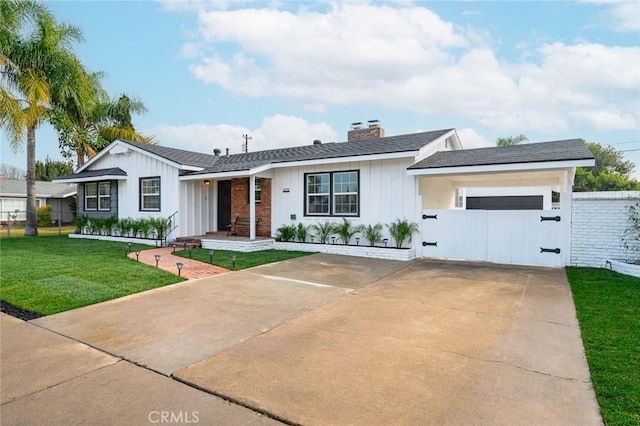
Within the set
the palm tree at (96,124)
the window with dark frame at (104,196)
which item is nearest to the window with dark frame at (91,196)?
the window with dark frame at (104,196)

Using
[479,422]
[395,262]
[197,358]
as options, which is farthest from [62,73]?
[479,422]

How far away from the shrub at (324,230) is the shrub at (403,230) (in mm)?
2158

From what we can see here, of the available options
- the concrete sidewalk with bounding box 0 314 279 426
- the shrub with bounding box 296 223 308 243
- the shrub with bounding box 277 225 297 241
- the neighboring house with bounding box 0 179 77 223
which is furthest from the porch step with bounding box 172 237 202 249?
the neighboring house with bounding box 0 179 77 223

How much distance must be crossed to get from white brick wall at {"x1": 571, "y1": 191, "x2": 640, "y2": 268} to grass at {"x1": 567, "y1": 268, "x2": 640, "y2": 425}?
114cm

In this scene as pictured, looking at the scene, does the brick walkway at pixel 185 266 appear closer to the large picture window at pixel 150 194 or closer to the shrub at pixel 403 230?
the large picture window at pixel 150 194

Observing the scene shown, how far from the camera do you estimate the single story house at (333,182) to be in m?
9.91

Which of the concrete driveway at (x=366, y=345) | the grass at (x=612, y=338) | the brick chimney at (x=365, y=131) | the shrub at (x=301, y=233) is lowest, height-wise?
the concrete driveway at (x=366, y=345)

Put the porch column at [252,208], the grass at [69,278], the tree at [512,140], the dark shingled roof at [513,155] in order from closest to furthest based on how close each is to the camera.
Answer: the grass at [69,278] < the dark shingled roof at [513,155] < the porch column at [252,208] < the tree at [512,140]

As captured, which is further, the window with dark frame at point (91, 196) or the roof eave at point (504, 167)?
the window with dark frame at point (91, 196)

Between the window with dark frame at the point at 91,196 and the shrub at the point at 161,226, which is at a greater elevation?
the window with dark frame at the point at 91,196

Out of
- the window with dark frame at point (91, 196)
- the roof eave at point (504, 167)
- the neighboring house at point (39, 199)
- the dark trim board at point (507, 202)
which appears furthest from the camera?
the neighboring house at point (39, 199)

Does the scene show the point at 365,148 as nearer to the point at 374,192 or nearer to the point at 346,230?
the point at 374,192

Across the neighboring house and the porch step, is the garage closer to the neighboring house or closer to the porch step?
the porch step

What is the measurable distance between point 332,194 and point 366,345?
27.5 ft
